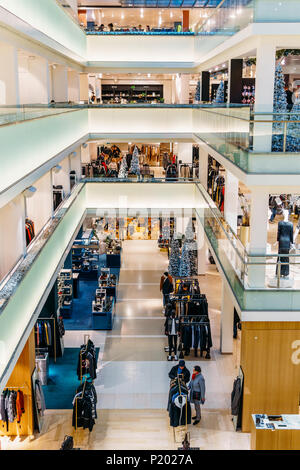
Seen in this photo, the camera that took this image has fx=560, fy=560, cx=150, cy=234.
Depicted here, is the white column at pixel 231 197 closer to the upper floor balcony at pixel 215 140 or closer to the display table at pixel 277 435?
the upper floor balcony at pixel 215 140

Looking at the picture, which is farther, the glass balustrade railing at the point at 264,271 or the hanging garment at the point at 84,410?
the hanging garment at the point at 84,410

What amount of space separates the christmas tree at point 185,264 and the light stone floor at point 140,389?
1240mm

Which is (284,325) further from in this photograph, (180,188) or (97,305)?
(180,188)

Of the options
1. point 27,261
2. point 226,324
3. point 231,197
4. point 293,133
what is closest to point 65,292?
point 226,324

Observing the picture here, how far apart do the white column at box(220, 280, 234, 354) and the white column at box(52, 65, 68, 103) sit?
6.36 m

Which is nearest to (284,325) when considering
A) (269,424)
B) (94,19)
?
(269,424)

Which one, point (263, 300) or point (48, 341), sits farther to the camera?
point (48, 341)

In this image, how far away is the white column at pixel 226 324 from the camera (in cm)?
1305

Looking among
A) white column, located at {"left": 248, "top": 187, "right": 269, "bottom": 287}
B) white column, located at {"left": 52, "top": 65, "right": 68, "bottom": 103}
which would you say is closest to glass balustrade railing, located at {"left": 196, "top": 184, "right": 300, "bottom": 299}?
white column, located at {"left": 248, "top": 187, "right": 269, "bottom": 287}

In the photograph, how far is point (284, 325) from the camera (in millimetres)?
9461

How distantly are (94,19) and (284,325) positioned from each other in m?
23.0

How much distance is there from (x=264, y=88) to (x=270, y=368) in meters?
4.72

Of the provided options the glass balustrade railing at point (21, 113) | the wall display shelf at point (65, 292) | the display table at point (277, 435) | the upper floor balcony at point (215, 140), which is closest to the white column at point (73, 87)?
the upper floor balcony at point (215, 140)
